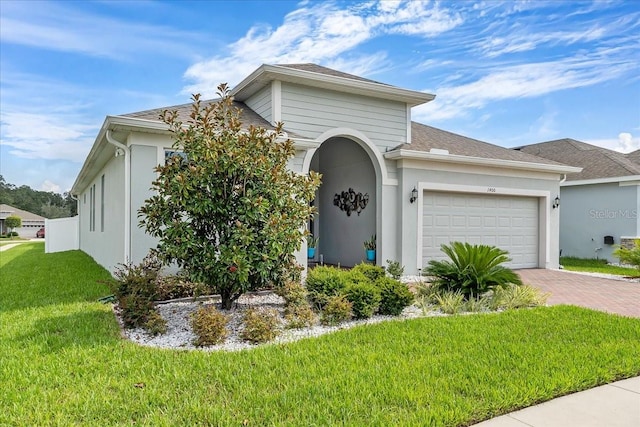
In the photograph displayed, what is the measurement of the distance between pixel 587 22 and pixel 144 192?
1207cm

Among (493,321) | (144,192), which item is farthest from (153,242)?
(493,321)

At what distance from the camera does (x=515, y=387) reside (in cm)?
387

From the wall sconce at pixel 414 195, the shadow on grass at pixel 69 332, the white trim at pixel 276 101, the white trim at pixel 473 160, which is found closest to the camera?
the shadow on grass at pixel 69 332

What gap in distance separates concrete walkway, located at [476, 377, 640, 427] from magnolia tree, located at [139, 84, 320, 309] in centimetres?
349

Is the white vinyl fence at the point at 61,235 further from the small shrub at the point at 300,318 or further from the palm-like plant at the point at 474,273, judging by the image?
the palm-like plant at the point at 474,273

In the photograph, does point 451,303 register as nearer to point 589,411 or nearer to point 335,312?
point 335,312

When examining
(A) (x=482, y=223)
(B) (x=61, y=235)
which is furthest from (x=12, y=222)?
(A) (x=482, y=223)

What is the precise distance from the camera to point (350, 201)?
1362 centimetres

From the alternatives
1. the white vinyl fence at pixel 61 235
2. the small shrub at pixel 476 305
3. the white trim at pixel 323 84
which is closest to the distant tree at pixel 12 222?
the white vinyl fence at pixel 61 235

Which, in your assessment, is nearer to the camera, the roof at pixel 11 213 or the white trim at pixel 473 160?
the white trim at pixel 473 160

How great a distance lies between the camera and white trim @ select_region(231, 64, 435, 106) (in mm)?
10070

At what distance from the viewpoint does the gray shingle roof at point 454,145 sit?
41.0 feet

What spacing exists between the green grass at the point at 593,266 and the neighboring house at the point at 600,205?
1.54 feet

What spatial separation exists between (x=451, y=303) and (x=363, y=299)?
1.62 metres
